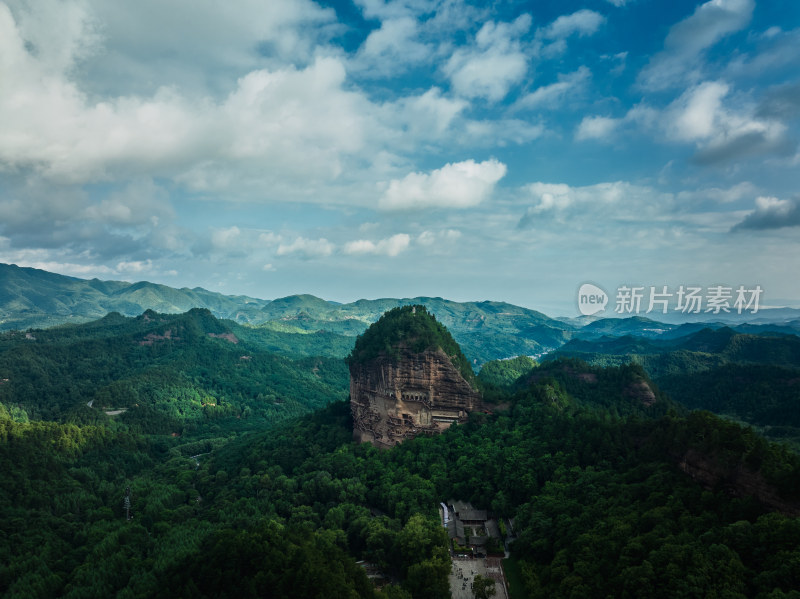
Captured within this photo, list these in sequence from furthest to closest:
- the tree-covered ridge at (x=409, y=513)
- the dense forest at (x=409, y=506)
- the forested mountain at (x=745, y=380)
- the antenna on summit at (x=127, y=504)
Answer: the forested mountain at (x=745, y=380), the antenna on summit at (x=127, y=504), the dense forest at (x=409, y=506), the tree-covered ridge at (x=409, y=513)

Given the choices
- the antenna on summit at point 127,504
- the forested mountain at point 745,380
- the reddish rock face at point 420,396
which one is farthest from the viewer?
the forested mountain at point 745,380

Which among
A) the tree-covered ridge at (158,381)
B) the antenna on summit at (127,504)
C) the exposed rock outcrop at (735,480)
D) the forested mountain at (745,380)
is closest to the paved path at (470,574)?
the exposed rock outcrop at (735,480)

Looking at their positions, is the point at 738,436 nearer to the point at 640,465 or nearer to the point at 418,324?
the point at 640,465

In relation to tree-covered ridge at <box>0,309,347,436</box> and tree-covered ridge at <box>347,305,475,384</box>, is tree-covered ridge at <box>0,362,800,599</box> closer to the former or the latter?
tree-covered ridge at <box>347,305,475,384</box>

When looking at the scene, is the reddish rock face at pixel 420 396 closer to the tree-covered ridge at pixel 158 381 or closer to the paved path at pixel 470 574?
the paved path at pixel 470 574

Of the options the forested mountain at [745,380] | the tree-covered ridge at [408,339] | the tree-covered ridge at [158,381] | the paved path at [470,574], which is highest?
the tree-covered ridge at [408,339]

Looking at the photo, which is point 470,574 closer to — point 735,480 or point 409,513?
point 409,513
